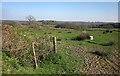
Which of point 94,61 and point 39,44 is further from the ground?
point 39,44

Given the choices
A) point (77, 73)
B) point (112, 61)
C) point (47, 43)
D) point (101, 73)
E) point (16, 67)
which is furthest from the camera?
point (112, 61)

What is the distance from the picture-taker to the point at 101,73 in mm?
14117

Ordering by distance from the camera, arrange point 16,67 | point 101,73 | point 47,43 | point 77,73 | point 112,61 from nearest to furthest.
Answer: point 16,67 → point 77,73 → point 101,73 → point 47,43 → point 112,61

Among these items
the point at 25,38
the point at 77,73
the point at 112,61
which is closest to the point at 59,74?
the point at 77,73

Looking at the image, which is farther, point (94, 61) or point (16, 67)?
point (94, 61)

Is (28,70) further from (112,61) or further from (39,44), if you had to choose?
(112,61)

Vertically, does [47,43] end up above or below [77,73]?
above

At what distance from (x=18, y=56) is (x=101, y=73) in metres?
4.83

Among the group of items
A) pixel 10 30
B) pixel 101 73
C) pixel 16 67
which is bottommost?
pixel 101 73

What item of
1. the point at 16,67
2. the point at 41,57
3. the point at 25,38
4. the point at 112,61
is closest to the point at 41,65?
the point at 41,57

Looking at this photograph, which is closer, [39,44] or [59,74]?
[59,74]

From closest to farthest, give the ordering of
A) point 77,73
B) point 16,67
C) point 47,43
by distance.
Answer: point 16,67 < point 77,73 < point 47,43

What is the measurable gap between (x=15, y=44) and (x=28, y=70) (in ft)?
8.33

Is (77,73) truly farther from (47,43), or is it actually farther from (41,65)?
(47,43)
